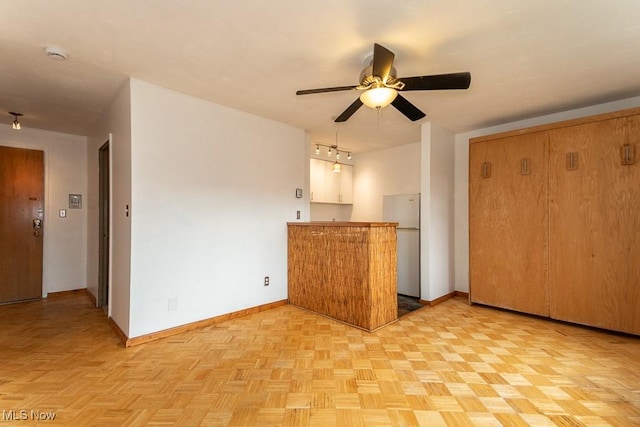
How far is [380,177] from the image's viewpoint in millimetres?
5375

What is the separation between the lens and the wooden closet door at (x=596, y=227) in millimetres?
2760

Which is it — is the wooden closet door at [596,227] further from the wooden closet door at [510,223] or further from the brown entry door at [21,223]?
the brown entry door at [21,223]

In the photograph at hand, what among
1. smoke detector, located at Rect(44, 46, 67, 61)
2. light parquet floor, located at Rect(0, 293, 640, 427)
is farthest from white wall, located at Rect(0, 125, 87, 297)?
smoke detector, located at Rect(44, 46, 67, 61)

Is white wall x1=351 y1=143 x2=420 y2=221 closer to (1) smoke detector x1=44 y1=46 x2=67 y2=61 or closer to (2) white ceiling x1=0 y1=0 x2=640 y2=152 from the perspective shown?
(2) white ceiling x1=0 y1=0 x2=640 y2=152

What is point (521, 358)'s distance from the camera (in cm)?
238

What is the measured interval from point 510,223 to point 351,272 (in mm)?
2138

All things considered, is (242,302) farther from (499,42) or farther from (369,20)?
(499,42)

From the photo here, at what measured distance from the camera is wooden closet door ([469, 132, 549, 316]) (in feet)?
10.8

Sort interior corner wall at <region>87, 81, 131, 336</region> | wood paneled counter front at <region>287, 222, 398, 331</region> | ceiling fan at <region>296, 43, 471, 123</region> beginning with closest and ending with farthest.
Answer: ceiling fan at <region>296, 43, 471, 123</region> → interior corner wall at <region>87, 81, 131, 336</region> → wood paneled counter front at <region>287, 222, 398, 331</region>

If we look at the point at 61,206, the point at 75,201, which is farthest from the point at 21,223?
the point at 75,201

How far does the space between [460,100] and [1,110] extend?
17.6ft

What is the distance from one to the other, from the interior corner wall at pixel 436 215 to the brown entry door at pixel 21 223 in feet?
18.2

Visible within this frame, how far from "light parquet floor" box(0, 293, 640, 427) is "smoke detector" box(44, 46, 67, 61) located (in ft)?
7.94

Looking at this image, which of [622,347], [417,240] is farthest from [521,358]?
[417,240]
